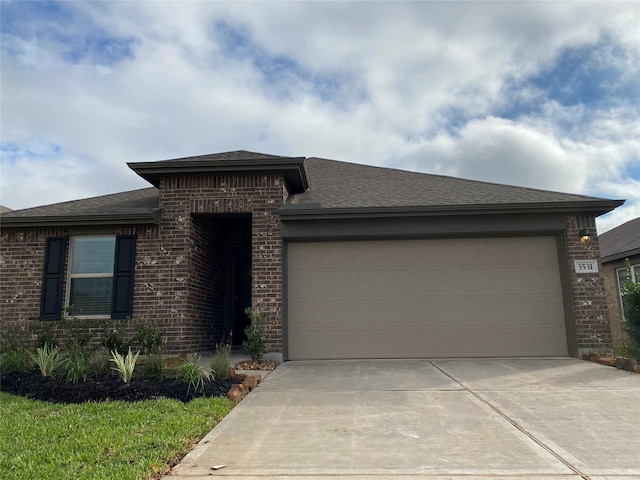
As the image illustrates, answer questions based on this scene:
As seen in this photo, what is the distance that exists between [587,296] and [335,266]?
490cm

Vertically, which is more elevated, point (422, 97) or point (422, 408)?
point (422, 97)

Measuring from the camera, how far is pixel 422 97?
37.1ft

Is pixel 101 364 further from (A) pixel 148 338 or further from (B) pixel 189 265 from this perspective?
(B) pixel 189 265

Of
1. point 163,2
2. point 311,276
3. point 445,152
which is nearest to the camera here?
point 163,2

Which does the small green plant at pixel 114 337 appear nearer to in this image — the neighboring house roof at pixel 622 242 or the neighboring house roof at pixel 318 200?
the neighboring house roof at pixel 318 200

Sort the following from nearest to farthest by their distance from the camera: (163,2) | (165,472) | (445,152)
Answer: (165,472) < (163,2) < (445,152)

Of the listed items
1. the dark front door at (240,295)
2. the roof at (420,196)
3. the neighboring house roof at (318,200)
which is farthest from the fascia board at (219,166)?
the dark front door at (240,295)

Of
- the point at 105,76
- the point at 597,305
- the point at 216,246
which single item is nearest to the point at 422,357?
the point at 597,305

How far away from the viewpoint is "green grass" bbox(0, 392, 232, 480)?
129 inches

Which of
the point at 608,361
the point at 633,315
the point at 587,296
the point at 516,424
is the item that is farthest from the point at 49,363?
the point at 633,315

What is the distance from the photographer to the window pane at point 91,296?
340 inches

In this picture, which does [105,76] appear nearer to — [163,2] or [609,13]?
[163,2]

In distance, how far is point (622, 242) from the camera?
1488cm

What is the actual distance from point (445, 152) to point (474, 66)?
1016cm
